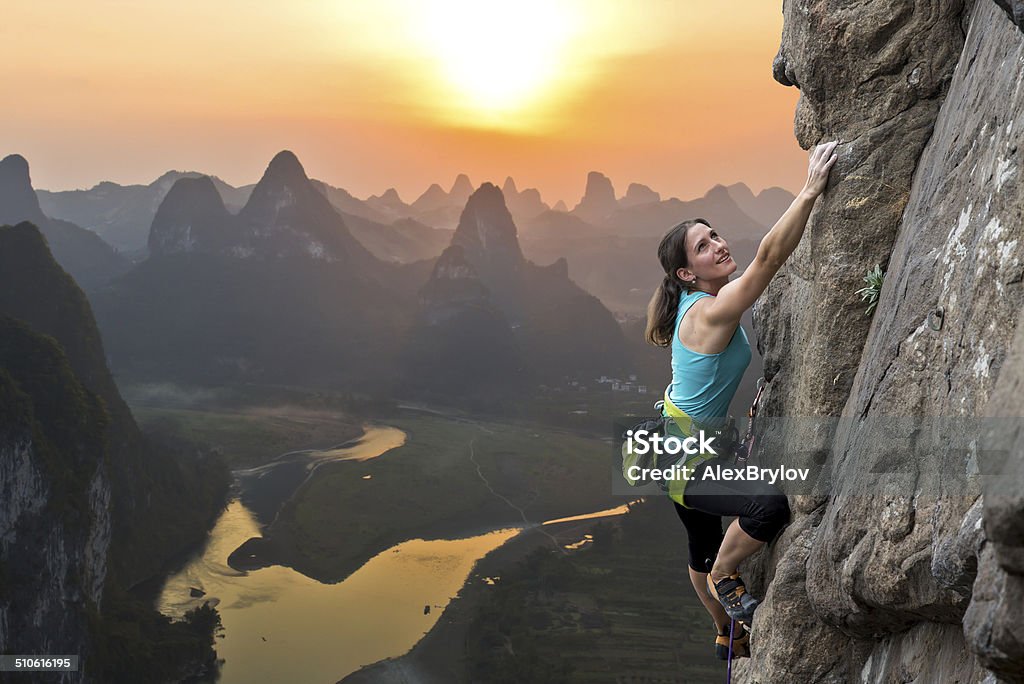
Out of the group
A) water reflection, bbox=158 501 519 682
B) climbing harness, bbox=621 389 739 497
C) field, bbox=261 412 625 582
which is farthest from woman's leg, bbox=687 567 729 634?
field, bbox=261 412 625 582

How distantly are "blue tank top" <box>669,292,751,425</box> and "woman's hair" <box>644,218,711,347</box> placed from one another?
51mm

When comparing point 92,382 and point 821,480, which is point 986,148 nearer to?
point 821,480

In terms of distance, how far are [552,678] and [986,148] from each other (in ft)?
111

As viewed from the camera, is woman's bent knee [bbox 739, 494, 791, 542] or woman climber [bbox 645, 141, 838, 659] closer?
woman climber [bbox 645, 141, 838, 659]

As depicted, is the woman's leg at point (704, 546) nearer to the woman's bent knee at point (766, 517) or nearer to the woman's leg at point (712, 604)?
the woman's leg at point (712, 604)

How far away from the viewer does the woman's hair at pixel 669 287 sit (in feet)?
11.4

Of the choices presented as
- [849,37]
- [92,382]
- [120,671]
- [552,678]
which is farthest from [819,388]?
[92,382]

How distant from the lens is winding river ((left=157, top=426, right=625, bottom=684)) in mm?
34500

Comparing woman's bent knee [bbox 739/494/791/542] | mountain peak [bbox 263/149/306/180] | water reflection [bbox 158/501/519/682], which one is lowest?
water reflection [bbox 158/501/519/682]

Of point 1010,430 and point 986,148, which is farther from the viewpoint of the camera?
point 986,148

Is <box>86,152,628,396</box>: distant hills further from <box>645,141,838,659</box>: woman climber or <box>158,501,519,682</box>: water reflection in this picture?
<box>645,141,838,659</box>: woman climber

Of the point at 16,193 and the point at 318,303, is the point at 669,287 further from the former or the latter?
the point at 16,193

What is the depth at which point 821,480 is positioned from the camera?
348cm

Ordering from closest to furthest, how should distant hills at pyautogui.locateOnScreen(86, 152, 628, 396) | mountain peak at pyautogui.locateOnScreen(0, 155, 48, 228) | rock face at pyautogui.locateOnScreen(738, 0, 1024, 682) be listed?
rock face at pyautogui.locateOnScreen(738, 0, 1024, 682)
distant hills at pyautogui.locateOnScreen(86, 152, 628, 396)
mountain peak at pyautogui.locateOnScreen(0, 155, 48, 228)
